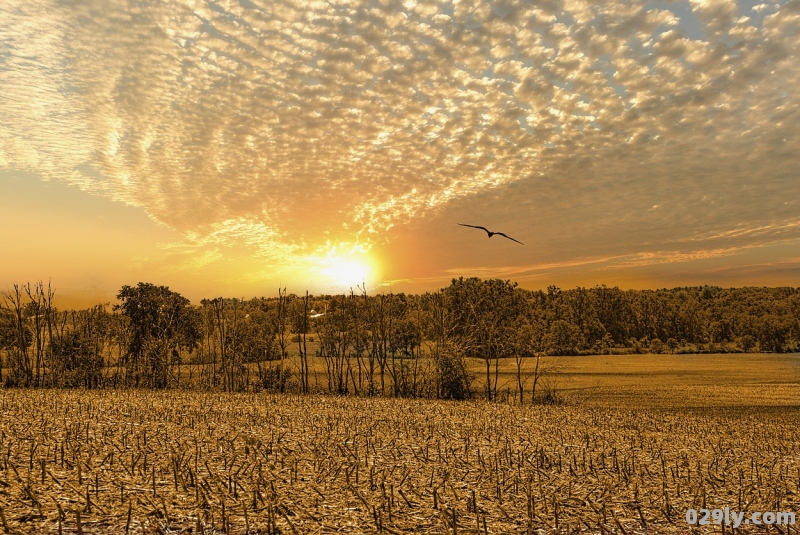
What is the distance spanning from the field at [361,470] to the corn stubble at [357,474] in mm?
28

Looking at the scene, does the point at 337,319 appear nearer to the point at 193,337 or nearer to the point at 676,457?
the point at 193,337

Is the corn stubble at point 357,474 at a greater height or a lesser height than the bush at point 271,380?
greater

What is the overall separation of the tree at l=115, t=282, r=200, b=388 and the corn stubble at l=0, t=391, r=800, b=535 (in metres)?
9.22

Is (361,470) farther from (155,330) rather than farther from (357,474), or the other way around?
(155,330)

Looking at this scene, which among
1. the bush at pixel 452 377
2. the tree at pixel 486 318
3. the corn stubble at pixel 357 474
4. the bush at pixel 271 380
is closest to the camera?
the corn stubble at pixel 357 474

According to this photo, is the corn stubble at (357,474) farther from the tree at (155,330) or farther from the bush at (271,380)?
the bush at (271,380)

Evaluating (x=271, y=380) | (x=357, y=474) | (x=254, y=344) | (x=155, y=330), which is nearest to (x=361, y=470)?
(x=357, y=474)

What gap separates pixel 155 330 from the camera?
2575cm

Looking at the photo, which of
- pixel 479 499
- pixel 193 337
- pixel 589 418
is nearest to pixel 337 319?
pixel 193 337

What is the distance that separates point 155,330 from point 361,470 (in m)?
22.6

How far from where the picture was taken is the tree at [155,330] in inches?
819

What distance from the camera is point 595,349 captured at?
6038 centimetres

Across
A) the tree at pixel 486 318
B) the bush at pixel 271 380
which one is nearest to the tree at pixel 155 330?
the bush at pixel 271 380

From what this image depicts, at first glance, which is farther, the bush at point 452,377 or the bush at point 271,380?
the bush at point 271,380
